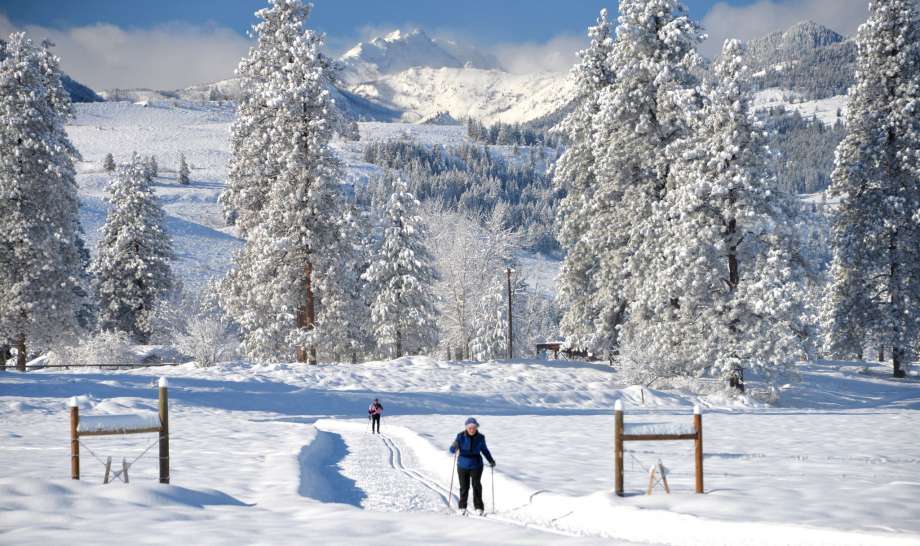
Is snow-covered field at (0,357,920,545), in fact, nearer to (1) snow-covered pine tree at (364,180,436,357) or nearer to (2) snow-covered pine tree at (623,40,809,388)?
(2) snow-covered pine tree at (623,40,809,388)

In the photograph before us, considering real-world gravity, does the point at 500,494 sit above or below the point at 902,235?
below

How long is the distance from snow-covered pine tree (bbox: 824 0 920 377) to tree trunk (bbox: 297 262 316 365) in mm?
26463

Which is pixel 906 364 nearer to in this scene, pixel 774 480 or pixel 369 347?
pixel 369 347

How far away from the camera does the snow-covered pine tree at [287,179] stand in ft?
117

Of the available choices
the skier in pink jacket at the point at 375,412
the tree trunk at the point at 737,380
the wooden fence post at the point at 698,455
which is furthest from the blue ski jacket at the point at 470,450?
the tree trunk at the point at 737,380

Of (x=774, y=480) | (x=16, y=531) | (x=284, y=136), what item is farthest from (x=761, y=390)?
(x=16, y=531)

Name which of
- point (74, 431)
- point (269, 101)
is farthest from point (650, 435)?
point (269, 101)

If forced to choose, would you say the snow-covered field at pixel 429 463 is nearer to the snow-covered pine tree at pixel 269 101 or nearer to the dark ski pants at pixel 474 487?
the dark ski pants at pixel 474 487

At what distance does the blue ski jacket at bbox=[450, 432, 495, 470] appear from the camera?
37.0 ft

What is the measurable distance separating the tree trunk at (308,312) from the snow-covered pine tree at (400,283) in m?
10.5

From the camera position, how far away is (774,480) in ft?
39.3

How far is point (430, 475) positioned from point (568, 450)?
3819 mm

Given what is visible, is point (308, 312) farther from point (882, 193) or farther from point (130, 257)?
point (882, 193)

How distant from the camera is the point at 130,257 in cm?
5197
